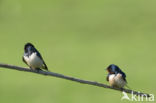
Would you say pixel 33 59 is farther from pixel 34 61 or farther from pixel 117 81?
pixel 117 81

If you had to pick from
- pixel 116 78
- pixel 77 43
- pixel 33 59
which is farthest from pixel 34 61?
pixel 77 43

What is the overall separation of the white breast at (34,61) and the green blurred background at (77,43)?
3345 mm

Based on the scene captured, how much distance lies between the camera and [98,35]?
13492 mm

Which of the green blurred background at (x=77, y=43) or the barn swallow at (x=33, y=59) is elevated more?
the green blurred background at (x=77, y=43)

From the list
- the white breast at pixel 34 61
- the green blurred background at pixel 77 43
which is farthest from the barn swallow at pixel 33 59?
the green blurred background at pixel 77 43

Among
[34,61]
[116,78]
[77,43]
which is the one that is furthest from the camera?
[77,43]

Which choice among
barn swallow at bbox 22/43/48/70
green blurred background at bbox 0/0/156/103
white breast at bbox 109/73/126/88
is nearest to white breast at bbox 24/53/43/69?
barn swallow at bbox 22/43/48/70

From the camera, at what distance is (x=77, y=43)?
1303 cm

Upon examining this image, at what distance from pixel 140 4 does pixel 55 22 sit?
6.37ft

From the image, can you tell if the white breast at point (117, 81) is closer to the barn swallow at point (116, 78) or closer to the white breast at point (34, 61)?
the barn swallow at point (116, 78)

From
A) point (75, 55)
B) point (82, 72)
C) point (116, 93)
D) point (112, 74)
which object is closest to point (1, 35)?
point (75, 55)

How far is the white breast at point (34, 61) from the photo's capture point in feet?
18.9

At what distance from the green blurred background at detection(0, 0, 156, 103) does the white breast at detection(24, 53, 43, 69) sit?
11.0 ft

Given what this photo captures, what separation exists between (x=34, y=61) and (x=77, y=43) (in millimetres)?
7269
